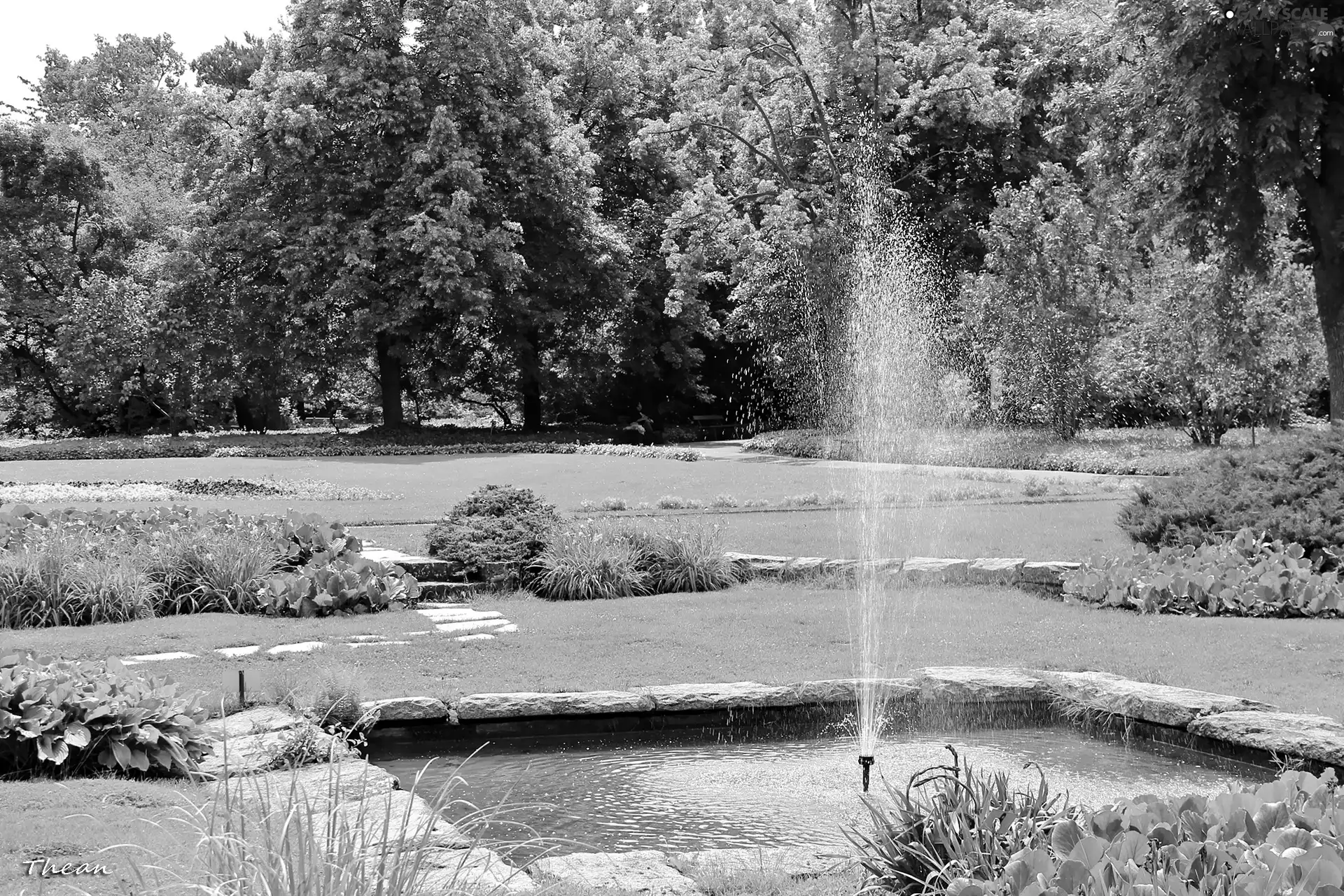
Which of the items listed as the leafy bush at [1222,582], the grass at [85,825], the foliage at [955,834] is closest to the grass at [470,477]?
the leafy bush at [1222,582]

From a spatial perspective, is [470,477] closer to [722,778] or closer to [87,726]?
[722,778]

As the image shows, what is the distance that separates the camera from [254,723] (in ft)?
16.4

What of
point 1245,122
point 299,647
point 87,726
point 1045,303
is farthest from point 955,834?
point 1045,303

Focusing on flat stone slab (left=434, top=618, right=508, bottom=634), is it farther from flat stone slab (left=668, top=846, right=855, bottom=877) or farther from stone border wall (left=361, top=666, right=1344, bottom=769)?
flat stone slab (left=668, top=846, right=855, bottom=877)

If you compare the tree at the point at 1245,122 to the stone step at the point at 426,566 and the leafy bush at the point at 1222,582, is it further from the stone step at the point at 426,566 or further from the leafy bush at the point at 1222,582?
the stone step at the point at 426,566

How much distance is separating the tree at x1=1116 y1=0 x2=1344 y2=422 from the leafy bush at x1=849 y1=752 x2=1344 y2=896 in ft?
42.9

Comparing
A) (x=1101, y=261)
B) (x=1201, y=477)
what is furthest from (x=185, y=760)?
(x=1101, y=261)

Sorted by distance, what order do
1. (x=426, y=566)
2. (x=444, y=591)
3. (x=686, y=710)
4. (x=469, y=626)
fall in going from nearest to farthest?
(x=686, y=710) → (x=469, y=626) → (x=444, y=591) → (x=426, y=566)

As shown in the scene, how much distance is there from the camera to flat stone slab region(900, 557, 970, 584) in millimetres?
9469

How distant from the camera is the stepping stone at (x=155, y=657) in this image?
6430mm

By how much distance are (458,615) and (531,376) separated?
22.5 metres

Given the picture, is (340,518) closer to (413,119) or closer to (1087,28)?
(1087,28)

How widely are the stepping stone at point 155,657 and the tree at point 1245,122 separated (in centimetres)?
1302

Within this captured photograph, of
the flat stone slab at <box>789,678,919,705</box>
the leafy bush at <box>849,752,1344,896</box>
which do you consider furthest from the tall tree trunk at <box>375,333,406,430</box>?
the leafy bush at <box>849,752,1344,896</box>
